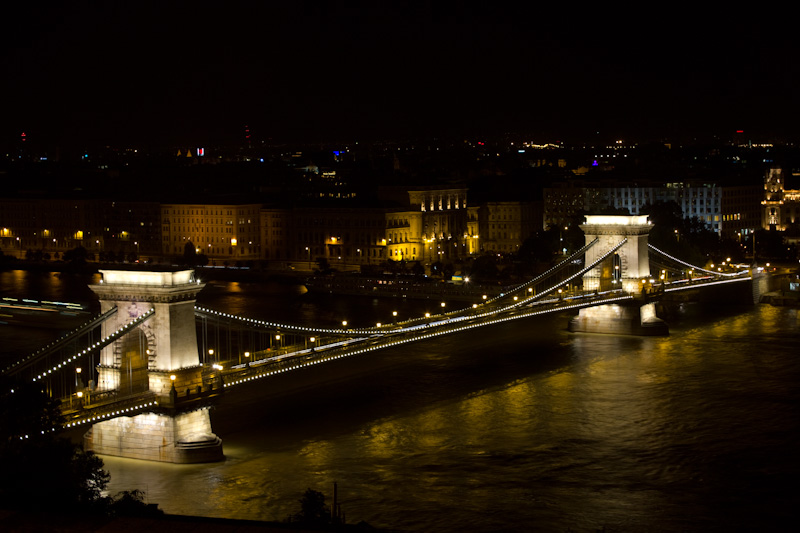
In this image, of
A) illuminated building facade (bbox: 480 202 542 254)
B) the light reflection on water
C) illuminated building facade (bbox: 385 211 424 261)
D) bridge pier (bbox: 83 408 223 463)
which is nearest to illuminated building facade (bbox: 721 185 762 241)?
illuminated building facade (bbox: 480 202 542 254)

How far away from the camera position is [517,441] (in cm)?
1878

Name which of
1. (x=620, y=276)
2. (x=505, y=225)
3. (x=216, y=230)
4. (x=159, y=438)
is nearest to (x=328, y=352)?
(x=159, y=438)

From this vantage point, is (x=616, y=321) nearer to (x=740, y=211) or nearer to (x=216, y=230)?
(x=216, y=230)

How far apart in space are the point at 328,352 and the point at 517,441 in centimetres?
329

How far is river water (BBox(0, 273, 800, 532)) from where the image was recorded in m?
15.5

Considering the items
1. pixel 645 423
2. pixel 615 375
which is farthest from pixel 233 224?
pixel 645 423

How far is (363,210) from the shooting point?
4953cm

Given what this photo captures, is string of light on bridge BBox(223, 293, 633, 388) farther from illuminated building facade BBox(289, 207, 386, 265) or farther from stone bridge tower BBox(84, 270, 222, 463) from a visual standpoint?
illuminated building facade BBox(289, 207, 386, 265)

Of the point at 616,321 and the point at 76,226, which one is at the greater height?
the point at 76,226

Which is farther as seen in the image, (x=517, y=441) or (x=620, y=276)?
(x=620, y=276)

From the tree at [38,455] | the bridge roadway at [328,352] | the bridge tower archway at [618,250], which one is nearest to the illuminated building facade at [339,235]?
the bridge tower archway at [618,250]

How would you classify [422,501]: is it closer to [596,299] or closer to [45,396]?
[45,396]

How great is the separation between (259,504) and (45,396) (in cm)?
254

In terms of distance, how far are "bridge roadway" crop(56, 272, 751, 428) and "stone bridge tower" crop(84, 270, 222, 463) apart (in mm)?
113
